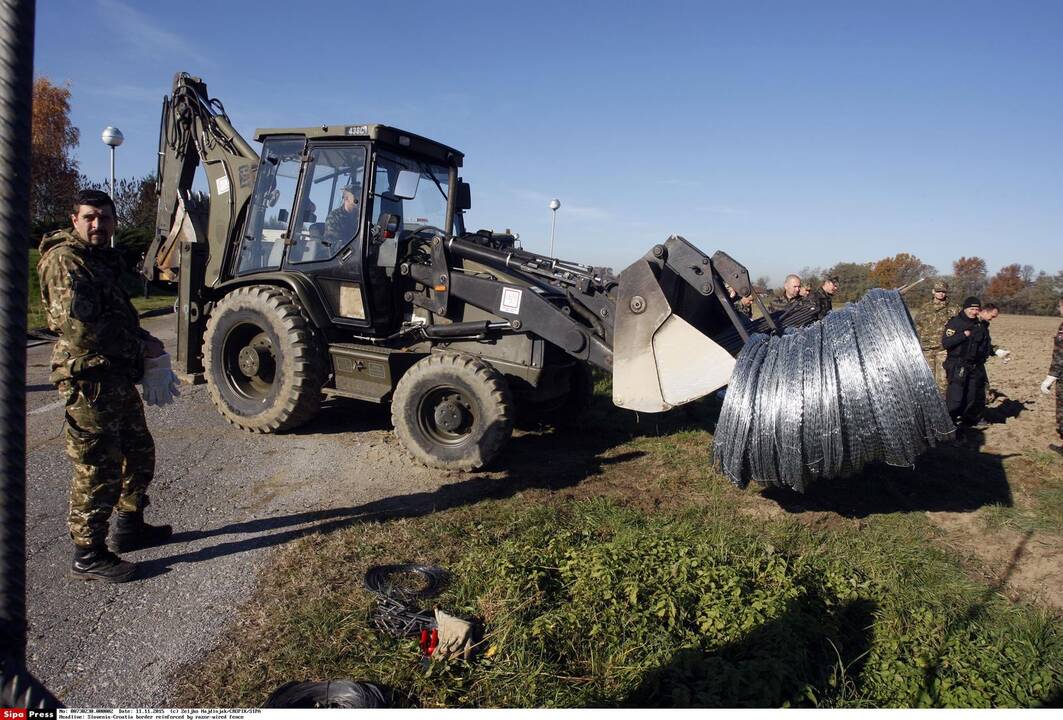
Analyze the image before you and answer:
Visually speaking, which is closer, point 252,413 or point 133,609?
point 133,609

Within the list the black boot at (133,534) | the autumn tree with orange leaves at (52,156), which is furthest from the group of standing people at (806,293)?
the autumn tree with orange leaves at (52,156)

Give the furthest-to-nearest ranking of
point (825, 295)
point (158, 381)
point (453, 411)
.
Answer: point (825, 295) → point (453, 411) → point (158, 381)

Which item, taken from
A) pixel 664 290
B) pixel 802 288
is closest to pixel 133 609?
pixel 664 290

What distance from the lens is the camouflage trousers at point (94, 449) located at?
375 cm

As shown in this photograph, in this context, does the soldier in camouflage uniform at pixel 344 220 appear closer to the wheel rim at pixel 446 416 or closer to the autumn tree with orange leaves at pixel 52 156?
the wheel rim at pixel 446 416

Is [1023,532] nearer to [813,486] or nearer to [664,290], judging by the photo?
[813,486]

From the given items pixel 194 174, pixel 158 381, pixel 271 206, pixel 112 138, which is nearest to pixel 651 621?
pixel 158 381

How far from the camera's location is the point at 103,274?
12.7 feet

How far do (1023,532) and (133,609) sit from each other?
19.3 feet

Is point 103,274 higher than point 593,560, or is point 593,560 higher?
point 103,274

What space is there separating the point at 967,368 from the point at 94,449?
852 centimetres

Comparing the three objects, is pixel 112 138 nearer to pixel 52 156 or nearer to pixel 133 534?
pixel 133 534

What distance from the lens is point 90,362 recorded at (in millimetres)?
3721

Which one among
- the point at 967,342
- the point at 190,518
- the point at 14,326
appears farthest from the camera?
the point at 967,342
